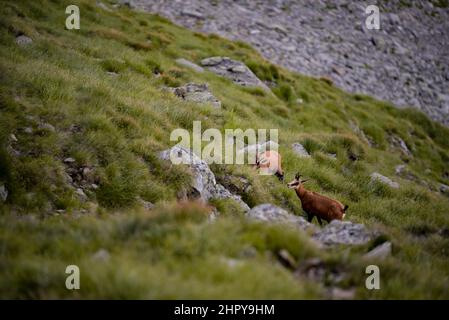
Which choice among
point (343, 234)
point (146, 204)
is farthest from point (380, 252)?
point (146, 204)

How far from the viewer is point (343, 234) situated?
6.51 m

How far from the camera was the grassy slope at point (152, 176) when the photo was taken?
4543 millimetres

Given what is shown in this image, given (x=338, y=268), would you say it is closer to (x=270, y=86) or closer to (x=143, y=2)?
(x=270, y=86)

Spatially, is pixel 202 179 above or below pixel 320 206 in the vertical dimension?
above

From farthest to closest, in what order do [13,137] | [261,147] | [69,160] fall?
[261,147] < [69,160] < [13,137]

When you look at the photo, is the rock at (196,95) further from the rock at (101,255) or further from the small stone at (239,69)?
the rock at (101,255)

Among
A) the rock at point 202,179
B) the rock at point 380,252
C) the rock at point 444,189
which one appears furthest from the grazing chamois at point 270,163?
the rock at point 444,189

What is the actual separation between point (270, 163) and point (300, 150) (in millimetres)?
2698

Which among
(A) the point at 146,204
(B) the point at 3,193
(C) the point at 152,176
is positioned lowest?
(A) the point at 146,204

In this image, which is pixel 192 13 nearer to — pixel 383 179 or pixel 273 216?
pixel 383 179

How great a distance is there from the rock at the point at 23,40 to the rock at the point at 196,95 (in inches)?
183

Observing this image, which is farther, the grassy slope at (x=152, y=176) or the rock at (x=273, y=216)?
the rock at (x=273, y=216)
